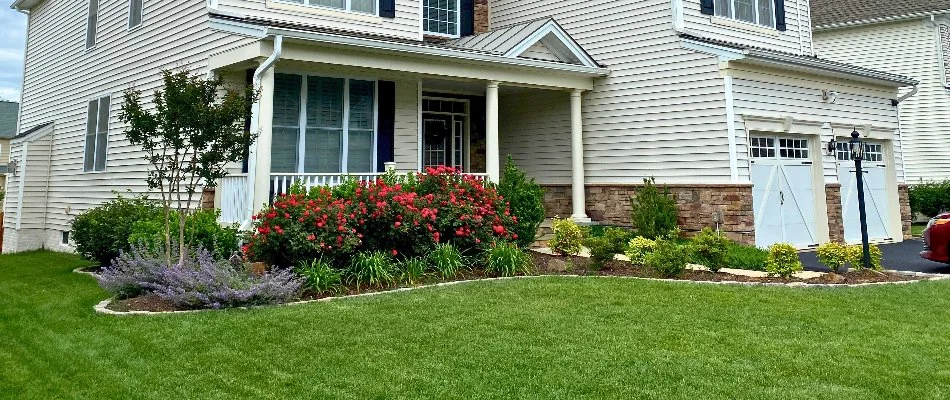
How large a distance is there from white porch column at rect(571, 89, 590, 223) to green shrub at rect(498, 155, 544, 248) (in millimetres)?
2502

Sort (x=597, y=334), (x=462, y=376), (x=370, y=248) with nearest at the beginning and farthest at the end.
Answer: (x=462, y=376), (x=597, y=334), (x=370, y=248)

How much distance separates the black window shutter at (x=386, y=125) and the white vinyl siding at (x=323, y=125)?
0.12m

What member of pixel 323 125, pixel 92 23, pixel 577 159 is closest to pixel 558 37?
pixel 577 159

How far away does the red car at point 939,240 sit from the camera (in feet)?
31.0

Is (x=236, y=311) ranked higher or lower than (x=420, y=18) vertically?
lower

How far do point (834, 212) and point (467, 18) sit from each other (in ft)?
29.7

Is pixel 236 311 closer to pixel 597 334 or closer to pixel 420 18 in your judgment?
pixel 597 334

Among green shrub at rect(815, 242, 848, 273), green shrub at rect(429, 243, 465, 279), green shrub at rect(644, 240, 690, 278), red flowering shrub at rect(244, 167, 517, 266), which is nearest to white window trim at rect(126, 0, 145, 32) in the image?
red flowering shrub at rect(244, 167, 517, 266)

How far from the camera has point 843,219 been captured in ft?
44.0

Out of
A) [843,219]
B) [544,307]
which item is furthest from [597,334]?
[843,219]

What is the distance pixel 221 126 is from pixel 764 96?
9.73 metres

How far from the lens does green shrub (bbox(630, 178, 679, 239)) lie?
11555 mm

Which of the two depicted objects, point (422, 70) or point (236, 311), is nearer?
point (236, 311)

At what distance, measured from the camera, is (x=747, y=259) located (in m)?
9.77
